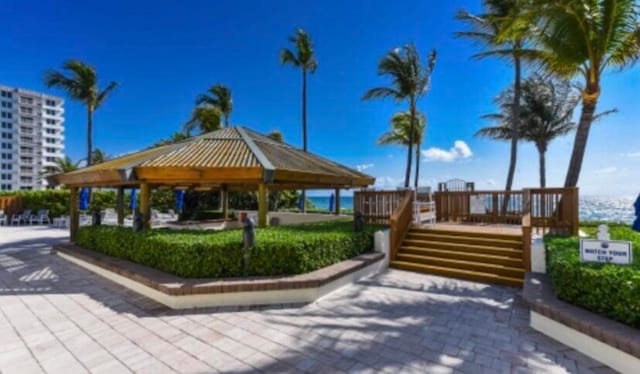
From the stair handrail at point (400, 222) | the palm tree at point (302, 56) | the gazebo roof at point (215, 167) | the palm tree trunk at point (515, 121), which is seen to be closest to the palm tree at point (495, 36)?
the palm tree trunk at point (515, 121)

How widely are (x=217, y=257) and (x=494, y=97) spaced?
71.1 feet

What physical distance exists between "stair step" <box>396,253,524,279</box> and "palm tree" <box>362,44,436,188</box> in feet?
28.2

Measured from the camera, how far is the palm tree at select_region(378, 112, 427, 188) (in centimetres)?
2361

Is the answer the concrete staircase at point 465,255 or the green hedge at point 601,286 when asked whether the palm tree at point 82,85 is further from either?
the green hedge at point 601,286

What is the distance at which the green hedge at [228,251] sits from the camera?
5.96m

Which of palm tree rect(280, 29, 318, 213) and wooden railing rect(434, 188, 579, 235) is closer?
wooden railing rect(434, 188, 579, 235)

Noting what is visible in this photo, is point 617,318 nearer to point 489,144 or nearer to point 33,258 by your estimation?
point 33,258

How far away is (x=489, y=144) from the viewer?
24.5 m

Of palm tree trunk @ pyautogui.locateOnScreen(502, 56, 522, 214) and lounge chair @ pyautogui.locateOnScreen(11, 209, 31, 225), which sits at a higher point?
palm tree trunk @ pyautogui.locateOnScreen(502, 56, 522, 214)

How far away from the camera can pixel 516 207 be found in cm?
1123

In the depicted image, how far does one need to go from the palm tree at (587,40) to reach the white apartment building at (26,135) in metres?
87.9

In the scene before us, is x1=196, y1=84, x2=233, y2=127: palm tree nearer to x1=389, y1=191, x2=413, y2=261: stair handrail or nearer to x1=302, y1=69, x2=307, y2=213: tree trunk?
x1=302, y1=69, x2=307, y2=213: tree trunk

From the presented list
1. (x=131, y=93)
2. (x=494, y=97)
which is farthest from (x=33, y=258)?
(x=494, y=97)

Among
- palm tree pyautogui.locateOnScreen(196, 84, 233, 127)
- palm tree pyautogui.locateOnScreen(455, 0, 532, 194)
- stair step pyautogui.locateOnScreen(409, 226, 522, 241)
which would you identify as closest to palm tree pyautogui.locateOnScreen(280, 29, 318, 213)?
palm tree pyautogui.locateOnScreen(196, 84, 233, 127)
